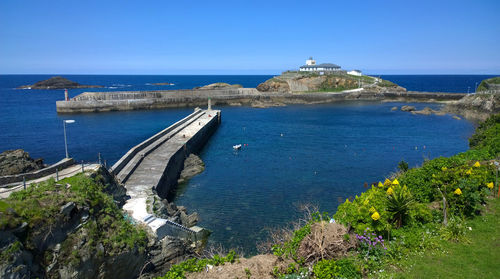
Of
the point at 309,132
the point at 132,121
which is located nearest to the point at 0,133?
the point at 132,121

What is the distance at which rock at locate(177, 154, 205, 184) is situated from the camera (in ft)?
84.0

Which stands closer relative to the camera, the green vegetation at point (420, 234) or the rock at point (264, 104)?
the green vegetation at point (420, 234)

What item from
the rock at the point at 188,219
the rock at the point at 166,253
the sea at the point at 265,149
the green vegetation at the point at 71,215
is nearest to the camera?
the green vegetation at the point at 71,215

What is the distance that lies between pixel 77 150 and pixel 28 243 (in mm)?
29052

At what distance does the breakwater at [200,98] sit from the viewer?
64569 millimetres

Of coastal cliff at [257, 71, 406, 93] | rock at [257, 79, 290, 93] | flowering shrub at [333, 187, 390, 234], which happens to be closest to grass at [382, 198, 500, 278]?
flowering shrub at [333, 187, 390, 234]

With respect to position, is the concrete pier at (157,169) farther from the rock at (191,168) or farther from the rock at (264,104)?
the rock at (264,104)

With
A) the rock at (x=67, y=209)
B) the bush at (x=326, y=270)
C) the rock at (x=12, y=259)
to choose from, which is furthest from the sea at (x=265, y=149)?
the rock at (x=12, y=259)

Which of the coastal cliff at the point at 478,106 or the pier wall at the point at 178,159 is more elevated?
the coastal cliff at the point at 478,106

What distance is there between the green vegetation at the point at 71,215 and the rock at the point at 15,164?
1212 centimetres

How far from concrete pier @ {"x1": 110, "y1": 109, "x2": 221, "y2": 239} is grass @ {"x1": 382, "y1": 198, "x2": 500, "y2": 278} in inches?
374

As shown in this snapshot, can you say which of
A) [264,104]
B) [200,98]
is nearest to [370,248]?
[200,98]

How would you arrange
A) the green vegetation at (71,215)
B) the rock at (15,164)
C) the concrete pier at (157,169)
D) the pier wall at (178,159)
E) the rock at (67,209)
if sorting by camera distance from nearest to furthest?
the green vegetation at (71,215)
the rock at (67,209)
the concrete pier at (157,169)
the rock at (15,164)
the pier wall at (178,159)

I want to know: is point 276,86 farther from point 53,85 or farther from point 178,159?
point 53,85
